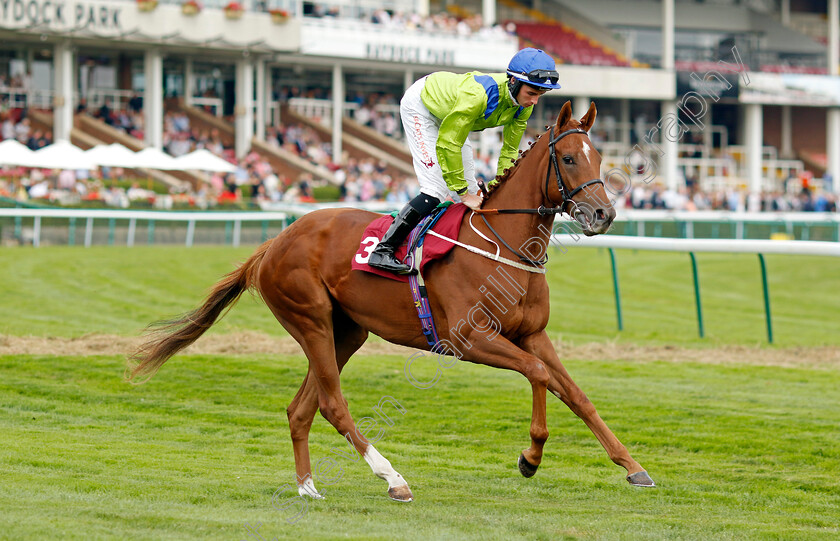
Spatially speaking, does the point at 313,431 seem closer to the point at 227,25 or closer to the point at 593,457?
the point at 593,457

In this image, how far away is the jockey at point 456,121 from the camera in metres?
4.90

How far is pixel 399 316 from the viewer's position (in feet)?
16.8

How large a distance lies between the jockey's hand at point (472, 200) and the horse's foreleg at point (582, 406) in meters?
0.68

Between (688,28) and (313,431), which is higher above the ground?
(688,28)

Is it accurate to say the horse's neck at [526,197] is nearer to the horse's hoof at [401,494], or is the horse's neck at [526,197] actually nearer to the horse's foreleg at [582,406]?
the horse's foreleg at [582,406]

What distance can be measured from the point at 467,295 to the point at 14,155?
18269 mm

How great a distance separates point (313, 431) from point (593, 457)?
1810 mm

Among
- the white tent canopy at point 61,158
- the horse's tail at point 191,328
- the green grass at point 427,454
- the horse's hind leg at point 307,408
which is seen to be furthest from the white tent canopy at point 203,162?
the horse's hind leg at point 307,408

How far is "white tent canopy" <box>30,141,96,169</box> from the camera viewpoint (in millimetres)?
21391

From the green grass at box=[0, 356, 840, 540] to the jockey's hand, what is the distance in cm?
136

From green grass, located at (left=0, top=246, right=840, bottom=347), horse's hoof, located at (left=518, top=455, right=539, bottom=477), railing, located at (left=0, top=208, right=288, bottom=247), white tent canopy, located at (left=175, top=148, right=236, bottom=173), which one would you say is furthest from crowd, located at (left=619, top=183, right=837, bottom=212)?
horse's hoof, located at (left=518, top=455, right=539, bottom=477)

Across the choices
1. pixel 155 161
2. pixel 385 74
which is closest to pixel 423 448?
pixel 155 161

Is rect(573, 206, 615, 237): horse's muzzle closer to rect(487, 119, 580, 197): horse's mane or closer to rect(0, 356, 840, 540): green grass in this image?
rect(487, 119, 580, 197): horse's mane

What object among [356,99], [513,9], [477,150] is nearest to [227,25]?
[356,99]
